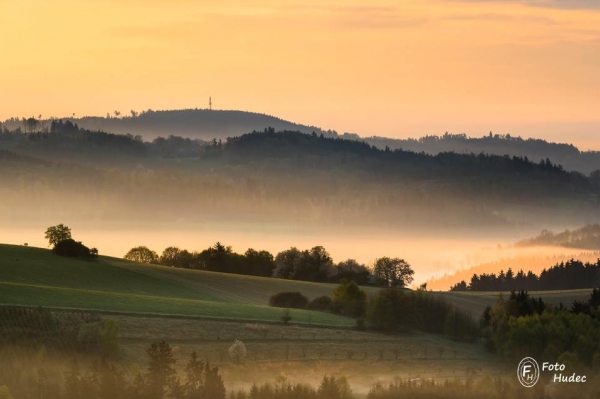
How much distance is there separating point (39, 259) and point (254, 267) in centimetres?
5613

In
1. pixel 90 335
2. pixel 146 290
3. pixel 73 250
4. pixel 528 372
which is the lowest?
pixel 528 372

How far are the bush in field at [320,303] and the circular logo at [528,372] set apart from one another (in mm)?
35576

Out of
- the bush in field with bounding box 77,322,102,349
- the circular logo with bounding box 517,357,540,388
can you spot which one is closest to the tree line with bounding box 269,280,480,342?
the circular logo with bounding box 517,357,540,388

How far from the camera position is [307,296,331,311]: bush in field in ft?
418

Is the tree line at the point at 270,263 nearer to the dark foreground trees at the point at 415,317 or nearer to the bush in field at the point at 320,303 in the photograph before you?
the bush in field at the point at 320,303

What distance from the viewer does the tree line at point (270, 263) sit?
18162 cm

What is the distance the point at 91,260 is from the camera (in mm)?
144375

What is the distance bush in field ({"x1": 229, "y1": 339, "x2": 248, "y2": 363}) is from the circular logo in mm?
19375

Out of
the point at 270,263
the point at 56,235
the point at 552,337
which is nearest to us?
the point at 552,337

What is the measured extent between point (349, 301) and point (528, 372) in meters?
36.4

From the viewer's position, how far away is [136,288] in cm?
12794

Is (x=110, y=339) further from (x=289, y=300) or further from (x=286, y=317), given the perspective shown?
(x=289, y=300)

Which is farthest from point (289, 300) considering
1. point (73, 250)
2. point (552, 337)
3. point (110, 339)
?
point (110, 339)

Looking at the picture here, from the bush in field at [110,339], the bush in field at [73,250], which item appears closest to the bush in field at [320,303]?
the bush in field at [73,250]
